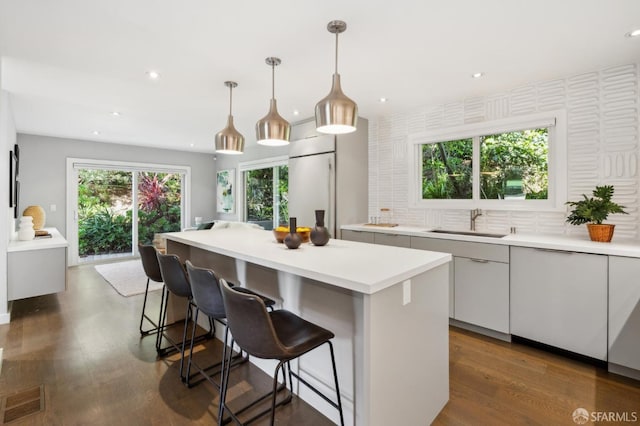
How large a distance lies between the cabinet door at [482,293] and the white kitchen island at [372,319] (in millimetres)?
1195

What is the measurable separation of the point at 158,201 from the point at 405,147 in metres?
5.72

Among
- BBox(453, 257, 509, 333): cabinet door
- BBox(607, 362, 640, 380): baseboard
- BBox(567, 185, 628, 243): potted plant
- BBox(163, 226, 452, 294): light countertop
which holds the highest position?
BBox(567, 185, 628, 243): potted plant

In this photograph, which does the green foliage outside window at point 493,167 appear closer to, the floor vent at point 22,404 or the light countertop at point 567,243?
the light countertop at point 567,243

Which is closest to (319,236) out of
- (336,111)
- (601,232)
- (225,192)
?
(336,111)

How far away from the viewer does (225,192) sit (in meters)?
7.75

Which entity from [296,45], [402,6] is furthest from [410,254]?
[296,45]

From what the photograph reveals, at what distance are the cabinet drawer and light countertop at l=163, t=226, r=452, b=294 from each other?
1.18 m

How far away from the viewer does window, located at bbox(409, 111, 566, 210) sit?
306 centimetres

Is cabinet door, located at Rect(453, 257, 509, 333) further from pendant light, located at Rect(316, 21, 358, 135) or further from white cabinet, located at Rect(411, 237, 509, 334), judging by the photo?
pendant light, located at Rect(316, 21, 358, 135)

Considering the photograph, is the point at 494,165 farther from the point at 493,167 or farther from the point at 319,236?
the point at 319,236

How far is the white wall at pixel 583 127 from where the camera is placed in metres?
2.63

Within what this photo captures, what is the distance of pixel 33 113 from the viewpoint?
4.21 metres

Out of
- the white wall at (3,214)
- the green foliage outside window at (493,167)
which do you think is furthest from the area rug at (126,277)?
the green foliage outside window at (493,167)

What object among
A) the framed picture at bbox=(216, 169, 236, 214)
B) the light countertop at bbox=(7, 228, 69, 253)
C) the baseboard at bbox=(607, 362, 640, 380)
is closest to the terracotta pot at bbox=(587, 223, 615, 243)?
the baseboard at bbox=(607, 362, 640, 380)
